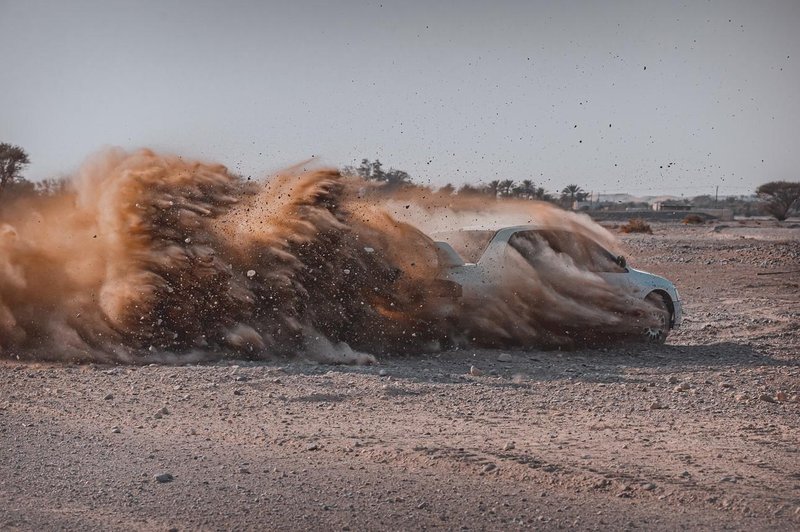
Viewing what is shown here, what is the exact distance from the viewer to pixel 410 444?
6.54m

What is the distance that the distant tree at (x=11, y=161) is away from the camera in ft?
101

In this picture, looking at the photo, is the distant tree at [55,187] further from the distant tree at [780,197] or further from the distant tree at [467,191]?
the distant tree at [780,197]

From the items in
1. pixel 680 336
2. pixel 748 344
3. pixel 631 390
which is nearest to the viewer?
pixel 631 390

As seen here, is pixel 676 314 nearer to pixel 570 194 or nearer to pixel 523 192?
pixel 523 192

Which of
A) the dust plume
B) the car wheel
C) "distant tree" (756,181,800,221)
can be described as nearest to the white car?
the car wheel

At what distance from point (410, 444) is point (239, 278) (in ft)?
15.2

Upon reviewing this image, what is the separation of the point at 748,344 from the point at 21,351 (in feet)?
29.1

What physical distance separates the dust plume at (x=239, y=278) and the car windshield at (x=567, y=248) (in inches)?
6.9

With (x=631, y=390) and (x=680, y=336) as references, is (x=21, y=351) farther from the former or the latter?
(x=680, y=336)

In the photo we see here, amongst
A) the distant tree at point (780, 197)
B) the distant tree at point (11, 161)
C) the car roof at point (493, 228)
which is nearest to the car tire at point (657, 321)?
the car roof at point (493, 228)

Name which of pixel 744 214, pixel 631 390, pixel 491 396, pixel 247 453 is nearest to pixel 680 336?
pixel 631 390

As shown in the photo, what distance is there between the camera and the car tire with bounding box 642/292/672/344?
40.0ft

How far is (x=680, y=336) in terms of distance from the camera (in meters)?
13.2

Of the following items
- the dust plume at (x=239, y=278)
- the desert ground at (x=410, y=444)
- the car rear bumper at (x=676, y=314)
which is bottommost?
the desert ground at (x=410, y=444)
